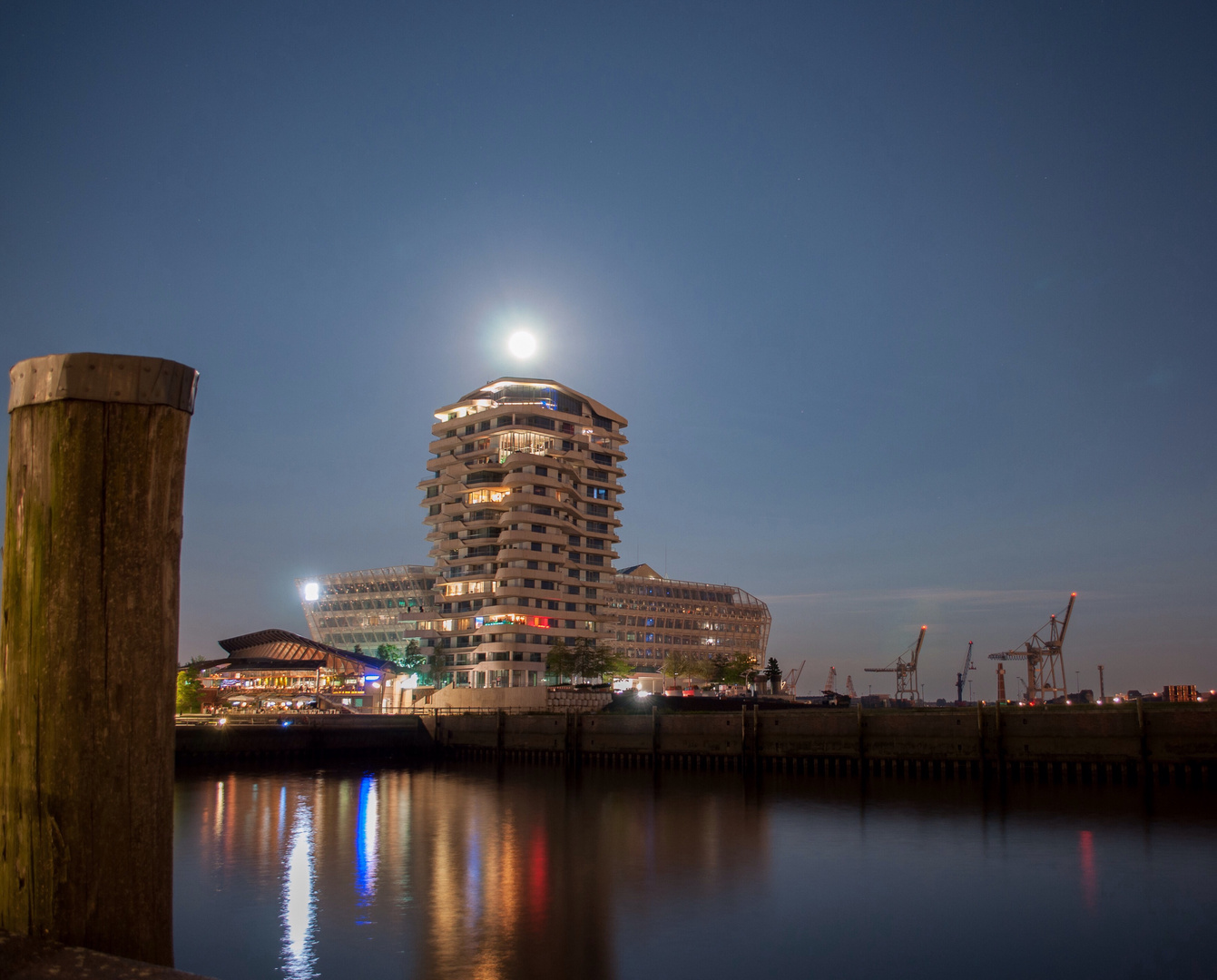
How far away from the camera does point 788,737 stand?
2672 inches

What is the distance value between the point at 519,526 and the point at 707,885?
357 feet

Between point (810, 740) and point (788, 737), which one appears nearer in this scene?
point (810, 740)

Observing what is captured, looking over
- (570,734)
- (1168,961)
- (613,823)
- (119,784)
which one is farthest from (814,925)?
(570,734)

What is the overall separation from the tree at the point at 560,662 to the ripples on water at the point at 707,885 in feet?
257

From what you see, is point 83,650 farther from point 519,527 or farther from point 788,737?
point 519,527

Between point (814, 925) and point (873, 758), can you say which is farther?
point (873, 758)

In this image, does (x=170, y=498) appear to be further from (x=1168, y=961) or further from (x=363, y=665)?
(x=363, y=665)

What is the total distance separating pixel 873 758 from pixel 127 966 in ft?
213

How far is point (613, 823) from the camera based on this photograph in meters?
48.4

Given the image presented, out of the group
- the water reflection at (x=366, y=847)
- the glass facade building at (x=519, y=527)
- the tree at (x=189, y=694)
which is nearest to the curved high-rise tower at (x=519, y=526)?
the glass facade building at (x=519, y=527)

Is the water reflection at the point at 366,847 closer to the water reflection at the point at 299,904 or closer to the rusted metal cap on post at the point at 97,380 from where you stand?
the water reflection at the point at 299,904

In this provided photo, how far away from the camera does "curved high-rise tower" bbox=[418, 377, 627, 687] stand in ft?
464

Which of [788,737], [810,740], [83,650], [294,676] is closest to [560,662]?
[294,676]

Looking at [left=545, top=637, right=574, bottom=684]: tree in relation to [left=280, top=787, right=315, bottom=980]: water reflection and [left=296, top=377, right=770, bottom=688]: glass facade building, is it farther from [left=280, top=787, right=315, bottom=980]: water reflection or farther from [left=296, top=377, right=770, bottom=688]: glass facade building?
[left=280, top=787, right=315, bottom=980]: water reflection
